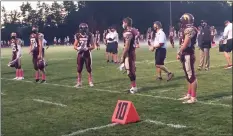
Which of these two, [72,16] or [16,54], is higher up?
[72,16]

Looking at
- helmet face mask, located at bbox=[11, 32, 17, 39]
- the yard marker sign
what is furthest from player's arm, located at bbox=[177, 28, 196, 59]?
helmet face mask, located at bbox=[11, 32, 17, 39]

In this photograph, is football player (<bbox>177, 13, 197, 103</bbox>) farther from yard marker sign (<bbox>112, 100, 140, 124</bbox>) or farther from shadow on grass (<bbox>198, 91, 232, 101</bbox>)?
yard marker sign (<bbox>112, 100, 140, 124</bbox>)

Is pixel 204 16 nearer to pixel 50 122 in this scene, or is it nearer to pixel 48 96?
pixel 50 122

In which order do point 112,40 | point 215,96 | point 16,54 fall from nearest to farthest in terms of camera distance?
point 112,40 → point 16,54 → point 215,96

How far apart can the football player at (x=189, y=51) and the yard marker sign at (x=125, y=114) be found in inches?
65.6

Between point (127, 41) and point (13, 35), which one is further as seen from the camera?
point (127, 41)

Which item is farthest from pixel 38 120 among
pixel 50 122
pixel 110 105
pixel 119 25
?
pixel 119 25

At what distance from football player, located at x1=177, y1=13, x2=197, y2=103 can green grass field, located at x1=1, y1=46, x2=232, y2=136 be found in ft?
0.83

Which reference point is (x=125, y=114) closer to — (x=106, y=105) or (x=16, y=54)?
(x=106, y=105)

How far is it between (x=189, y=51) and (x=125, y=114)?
6.35 ft

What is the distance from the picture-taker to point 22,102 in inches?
308

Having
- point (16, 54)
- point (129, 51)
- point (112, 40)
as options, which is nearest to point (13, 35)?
point (112, 40)

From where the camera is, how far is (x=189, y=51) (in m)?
6.87

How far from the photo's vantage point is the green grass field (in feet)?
17.6
